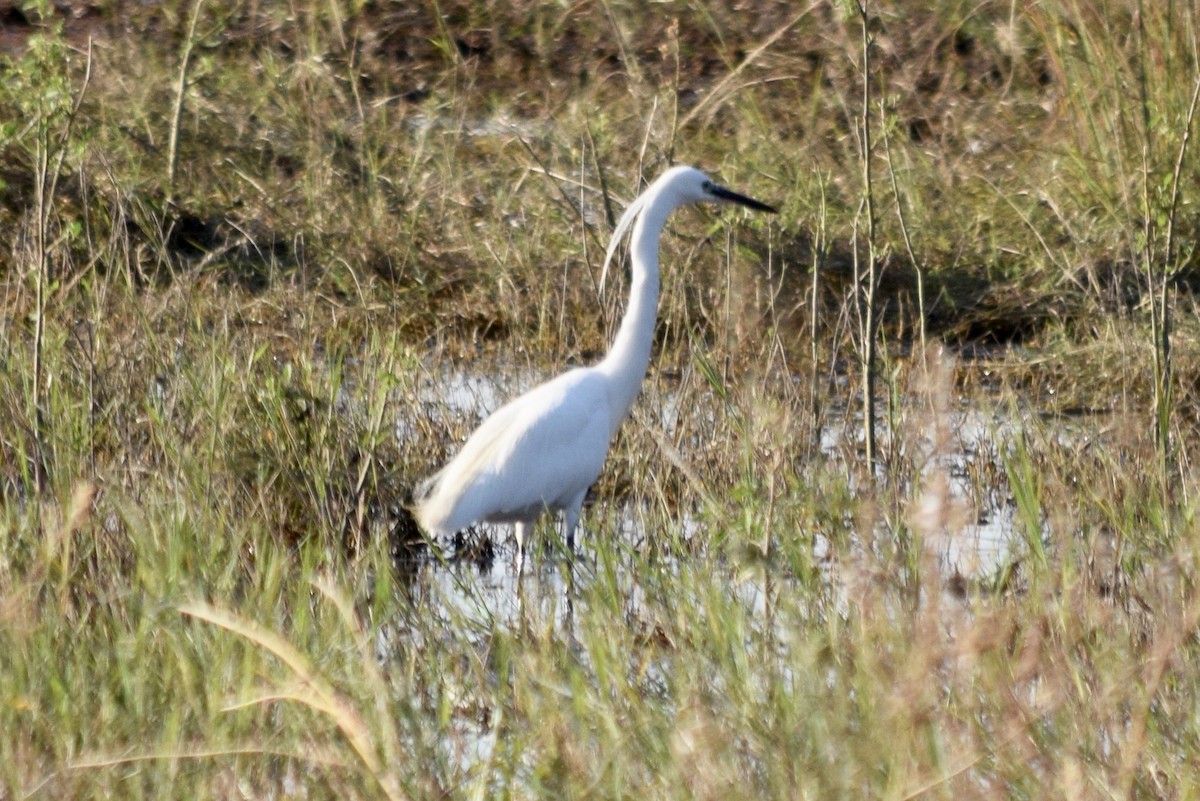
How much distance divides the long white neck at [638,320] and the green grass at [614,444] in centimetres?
10

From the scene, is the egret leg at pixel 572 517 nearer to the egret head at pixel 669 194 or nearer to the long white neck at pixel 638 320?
the long white neck at pixel 638 320

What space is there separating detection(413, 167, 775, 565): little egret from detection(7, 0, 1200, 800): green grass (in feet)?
0.41

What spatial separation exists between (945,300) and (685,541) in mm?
2635

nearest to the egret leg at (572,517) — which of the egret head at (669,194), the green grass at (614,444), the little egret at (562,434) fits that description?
the little egret at (562,434)

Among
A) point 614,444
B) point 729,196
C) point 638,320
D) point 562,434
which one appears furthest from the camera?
point 614,444

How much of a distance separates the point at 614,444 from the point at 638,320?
0.63 metres

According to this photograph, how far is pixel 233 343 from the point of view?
396 cm

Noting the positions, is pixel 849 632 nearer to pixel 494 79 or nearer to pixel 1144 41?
pixel 1144 41

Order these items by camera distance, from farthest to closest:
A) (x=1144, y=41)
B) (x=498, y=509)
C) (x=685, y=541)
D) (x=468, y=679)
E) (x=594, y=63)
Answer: (x=594, y=63) < (x=1144, y=41) < (x=498, y=509) < (x=685, y=541) < (x=468, y=679)

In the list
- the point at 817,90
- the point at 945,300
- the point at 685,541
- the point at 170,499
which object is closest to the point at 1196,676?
the point at 685,541

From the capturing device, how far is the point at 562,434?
3.98m

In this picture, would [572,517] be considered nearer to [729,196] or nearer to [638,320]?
[638,320]

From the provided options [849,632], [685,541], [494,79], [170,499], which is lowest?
[494,79]

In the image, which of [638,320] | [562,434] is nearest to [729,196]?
[638,320]
